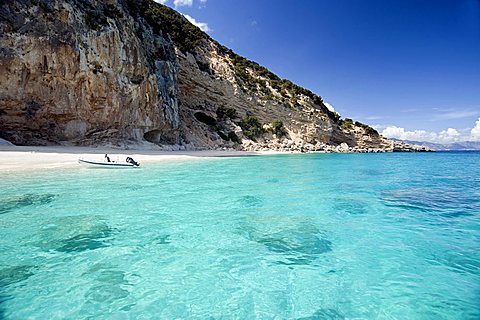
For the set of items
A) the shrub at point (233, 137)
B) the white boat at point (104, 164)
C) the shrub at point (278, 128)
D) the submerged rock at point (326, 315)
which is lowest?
the submerged rock at point (326, 315)

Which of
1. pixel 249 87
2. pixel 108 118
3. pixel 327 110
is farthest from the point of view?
pixel 327 110

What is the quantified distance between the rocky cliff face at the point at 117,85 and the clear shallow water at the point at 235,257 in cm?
1858

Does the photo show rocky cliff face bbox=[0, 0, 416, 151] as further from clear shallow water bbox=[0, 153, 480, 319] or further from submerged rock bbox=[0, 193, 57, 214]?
submerged rock bbox=[0, 193, 57, 214]

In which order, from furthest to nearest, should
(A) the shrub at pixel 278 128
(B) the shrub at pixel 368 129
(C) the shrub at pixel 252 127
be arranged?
(B) the shrub at pixel 368 129 → (A) the shrub at pixel 278 128 → (C) the shrub at pixel 252 127

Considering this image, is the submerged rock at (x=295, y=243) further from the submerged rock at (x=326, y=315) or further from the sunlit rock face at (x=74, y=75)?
the sunlit rock face at (x=74, y=75)

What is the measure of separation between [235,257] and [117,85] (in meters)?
26.9

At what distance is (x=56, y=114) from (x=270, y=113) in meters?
33.9

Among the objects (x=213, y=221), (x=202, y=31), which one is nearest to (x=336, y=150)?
(x=202, y=31)

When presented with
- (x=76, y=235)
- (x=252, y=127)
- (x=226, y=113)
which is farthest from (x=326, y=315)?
(x=252, y=127)

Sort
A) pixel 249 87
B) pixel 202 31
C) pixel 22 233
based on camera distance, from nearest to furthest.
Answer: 1. pixel 22 233
2. pixel 249 87
3. pixel 202 31

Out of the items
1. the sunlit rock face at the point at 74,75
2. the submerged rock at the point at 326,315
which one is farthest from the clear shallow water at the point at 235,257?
the sunlit rock face at the point at 74,75

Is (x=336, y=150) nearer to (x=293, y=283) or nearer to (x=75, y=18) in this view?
(x=75, y=18)

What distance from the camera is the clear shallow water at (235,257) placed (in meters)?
3.41

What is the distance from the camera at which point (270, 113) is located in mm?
49438
